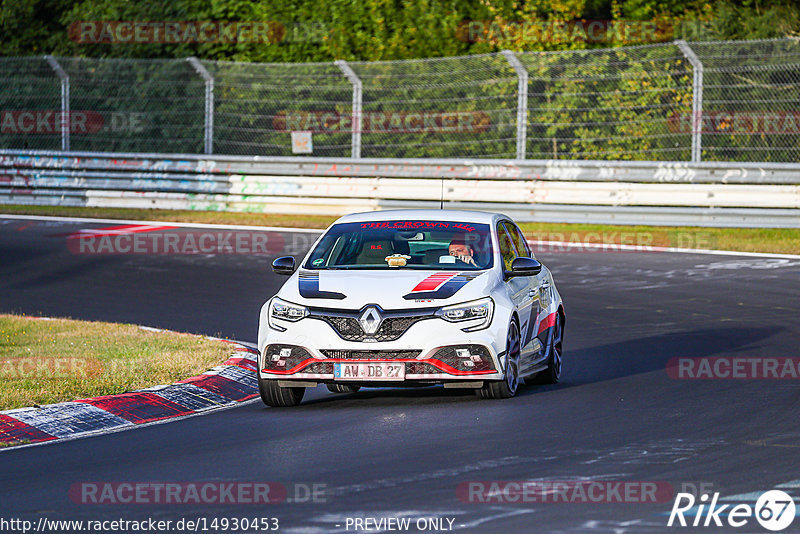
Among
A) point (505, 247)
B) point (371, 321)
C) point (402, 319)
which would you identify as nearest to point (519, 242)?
point (505, 247)

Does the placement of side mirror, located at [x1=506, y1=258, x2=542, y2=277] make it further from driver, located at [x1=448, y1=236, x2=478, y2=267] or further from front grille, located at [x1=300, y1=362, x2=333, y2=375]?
front grille, located at [x1=300, y1=362, x2=333, y2=375]

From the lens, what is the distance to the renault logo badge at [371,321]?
9.80 m

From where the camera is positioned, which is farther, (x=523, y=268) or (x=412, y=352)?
(x=523, y=268)

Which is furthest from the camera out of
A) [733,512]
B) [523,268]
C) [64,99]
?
[64,99]

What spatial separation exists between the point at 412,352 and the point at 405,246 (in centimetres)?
145

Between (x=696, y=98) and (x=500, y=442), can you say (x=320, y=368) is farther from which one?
(x=696, y=98)

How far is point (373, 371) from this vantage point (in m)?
9.80

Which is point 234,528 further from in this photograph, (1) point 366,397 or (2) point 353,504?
(1) point 366,397

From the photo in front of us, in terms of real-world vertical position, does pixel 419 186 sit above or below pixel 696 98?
below

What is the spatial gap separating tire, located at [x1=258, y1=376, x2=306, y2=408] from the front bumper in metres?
0.28

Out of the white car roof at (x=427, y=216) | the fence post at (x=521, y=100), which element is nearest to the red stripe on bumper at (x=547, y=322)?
the white car roof at (x=427, y=216)

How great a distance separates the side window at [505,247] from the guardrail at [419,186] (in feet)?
34.7

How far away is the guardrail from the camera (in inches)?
912

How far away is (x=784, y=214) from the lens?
22.5 metres
